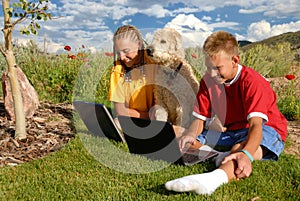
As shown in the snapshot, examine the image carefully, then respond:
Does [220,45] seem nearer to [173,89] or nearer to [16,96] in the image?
[173,89]

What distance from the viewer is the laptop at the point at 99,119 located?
3.59 m

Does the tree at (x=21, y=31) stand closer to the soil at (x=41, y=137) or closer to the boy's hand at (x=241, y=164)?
the soil at (x=41, y=137)

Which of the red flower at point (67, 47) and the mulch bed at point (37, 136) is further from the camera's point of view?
the red flower at point (67, 47)

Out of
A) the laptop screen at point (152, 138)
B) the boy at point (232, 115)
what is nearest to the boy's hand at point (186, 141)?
the boy at point (232, 115)

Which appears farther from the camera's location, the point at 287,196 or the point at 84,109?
the point at 84,109

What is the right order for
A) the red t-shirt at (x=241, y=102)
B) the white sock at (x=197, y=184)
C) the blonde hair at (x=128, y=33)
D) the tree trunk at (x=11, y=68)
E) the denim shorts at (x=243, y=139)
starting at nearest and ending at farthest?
the white sock at (x=197, y=184) → the red t-shirt at (x=241, y=102) → the denim shorts at (x=243, y=139) → the tree trunk at (x=11, y=68) → the blonde hair at (x=128, y=33)

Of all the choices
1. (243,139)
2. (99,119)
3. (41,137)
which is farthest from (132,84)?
(243,139)

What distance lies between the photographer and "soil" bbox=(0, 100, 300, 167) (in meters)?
3.96

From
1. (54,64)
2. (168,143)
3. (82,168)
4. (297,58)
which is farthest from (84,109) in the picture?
(297,58)

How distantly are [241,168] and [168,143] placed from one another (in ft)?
2.36

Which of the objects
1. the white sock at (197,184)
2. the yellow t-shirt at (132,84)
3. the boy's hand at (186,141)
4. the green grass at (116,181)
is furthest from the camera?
the yellow t-shirt at (132,84)

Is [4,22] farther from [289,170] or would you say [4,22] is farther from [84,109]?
[289,170]

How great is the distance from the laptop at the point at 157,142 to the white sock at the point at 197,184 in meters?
0.58

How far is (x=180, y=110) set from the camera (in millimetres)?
4531
